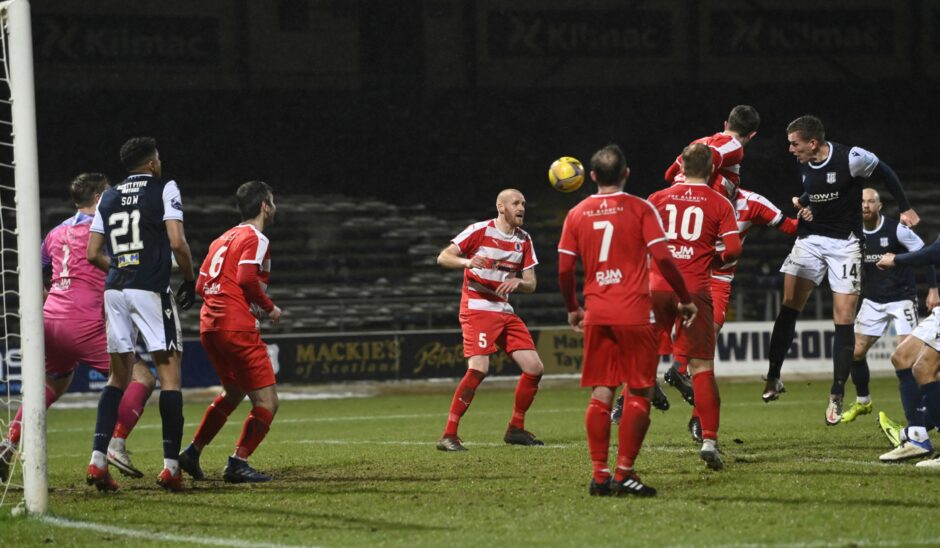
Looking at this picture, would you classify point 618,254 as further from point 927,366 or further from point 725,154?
point 725,154

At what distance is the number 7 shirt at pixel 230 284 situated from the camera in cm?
833

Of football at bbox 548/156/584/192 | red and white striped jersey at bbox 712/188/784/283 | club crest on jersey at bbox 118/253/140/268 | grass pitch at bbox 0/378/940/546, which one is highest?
football at bbox 548/156/584/192

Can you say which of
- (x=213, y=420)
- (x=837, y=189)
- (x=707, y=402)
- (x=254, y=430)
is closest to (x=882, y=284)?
(x=837, y=189)

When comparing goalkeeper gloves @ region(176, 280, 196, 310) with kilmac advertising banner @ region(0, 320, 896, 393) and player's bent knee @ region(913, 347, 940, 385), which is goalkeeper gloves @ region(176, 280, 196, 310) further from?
kilmac advertising banner @ region(0, 320, 896, 393)

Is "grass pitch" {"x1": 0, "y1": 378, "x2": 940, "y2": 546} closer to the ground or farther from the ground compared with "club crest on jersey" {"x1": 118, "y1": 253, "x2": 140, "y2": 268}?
closer to the ground

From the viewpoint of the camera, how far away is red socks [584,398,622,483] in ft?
23.2

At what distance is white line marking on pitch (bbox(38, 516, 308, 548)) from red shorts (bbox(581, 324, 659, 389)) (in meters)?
2.24

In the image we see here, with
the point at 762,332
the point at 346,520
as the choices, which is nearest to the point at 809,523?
the point at 346,520

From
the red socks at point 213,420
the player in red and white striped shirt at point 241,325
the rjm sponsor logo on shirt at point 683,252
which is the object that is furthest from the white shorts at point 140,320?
the rjm sponsor logo on shirt at point 683,252

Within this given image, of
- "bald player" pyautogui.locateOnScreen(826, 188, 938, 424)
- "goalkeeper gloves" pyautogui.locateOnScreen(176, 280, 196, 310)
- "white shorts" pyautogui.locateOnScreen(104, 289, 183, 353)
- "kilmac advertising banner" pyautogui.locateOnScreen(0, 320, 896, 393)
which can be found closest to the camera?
"white shorts" pyautogui.locateOnScreen(104, 289, 183, 353)

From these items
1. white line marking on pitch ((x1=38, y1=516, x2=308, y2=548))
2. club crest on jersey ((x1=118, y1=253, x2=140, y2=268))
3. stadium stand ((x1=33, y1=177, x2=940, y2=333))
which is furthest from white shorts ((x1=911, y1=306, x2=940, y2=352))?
stadium stand ((x1=33, y1=177, x2=940, y2=333))

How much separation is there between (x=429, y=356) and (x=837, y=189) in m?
12.5

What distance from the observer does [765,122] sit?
104 ft

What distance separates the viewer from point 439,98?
3017 centimetres
